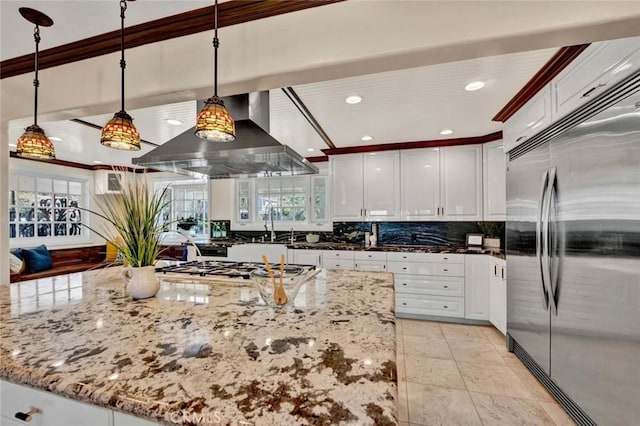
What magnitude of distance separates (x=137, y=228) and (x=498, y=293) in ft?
11.3

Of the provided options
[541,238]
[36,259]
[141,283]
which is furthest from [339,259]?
[36,259]

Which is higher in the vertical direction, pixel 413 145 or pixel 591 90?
pixel 413 145

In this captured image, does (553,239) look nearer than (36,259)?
Yes

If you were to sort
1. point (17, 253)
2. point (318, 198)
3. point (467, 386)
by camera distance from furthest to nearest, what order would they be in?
point (318, 198)
point (17, 253)
point (467, 386)

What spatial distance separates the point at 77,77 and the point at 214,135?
1.27 meters

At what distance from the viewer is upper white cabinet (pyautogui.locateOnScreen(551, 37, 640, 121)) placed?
1.37 metres

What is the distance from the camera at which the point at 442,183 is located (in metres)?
3.86

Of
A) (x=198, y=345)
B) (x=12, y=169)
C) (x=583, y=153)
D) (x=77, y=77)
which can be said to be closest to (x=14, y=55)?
(x=77, y=77)

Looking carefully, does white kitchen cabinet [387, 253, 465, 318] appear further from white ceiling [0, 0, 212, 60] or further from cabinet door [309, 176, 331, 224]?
white ceiling [0, 0, 212, 60]

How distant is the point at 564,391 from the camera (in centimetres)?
185

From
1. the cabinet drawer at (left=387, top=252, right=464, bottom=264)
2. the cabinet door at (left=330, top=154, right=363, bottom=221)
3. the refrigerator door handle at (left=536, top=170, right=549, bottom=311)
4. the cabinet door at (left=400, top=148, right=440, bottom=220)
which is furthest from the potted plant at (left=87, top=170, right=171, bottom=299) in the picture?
the cabinet door at (left=400, top=148, right=440, bottom=220)

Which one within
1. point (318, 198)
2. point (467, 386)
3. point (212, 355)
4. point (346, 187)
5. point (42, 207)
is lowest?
point (467, 386)

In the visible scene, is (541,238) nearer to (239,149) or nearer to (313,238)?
(239,149)

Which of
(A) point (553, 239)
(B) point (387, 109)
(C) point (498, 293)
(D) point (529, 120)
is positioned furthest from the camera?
(C) point (498, 293)
